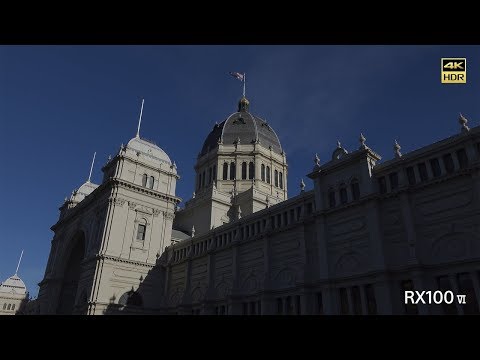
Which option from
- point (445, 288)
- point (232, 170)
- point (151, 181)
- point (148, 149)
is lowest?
point (445, 288)

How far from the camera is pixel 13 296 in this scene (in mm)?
93562

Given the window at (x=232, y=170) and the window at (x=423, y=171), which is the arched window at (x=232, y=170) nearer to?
the window at (x=232, y=170)

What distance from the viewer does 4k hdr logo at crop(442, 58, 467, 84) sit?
11.0 meters

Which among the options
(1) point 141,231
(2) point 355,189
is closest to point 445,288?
(2) point 355,189

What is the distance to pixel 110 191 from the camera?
4272cm

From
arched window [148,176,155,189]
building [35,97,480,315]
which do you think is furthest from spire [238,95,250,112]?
arched window [148,176,155,189]

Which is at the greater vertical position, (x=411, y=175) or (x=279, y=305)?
(x=411, y=175)

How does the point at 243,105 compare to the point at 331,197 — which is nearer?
the point at 331,197

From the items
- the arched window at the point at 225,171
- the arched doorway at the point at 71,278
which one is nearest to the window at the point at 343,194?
the arched window at the point at 225,171

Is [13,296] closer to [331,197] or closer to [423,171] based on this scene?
[331,197]

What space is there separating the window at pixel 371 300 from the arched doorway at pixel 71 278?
4049 centimetres

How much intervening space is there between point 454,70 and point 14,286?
375 feet

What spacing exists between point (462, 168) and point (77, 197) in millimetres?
56997
